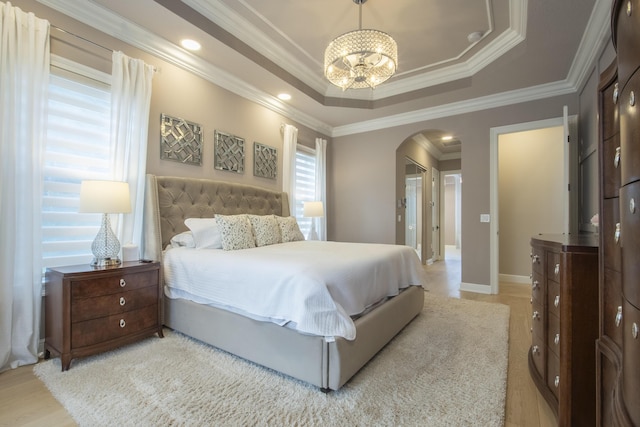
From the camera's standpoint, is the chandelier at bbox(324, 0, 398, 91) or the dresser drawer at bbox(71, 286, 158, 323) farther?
the chandelier at bbox(324, 0, 398, 91)

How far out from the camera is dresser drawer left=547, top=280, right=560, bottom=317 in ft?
5.03

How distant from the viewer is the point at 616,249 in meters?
1.01

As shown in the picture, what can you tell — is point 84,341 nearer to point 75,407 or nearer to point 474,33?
point 75,407

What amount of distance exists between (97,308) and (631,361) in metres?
2.80

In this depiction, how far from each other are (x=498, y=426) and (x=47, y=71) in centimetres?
369

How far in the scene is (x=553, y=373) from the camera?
5.35 ft

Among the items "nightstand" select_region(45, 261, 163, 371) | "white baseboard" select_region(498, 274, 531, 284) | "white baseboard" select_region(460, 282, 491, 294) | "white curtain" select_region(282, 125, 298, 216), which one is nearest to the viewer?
"nightstand" select_region(45, 261, 163, 371)

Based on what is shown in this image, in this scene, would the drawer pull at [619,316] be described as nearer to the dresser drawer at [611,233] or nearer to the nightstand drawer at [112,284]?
the dresser drawer at [611,233]

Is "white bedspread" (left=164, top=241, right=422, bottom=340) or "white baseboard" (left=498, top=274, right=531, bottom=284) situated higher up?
"white bedspread" (left=164, top=241, right=422, bottom=340)

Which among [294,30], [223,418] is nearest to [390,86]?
[294,30]

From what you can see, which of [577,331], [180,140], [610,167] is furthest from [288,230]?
[610,167]

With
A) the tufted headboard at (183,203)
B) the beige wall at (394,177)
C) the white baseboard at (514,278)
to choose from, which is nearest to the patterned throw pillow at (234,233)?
the tufted headboard at (183,203)

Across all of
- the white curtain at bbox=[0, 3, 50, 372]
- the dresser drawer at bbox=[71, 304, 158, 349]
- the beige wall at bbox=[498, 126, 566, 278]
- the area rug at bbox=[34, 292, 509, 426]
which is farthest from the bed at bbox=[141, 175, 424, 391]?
the beige wall at bbox=[498, 126, 566, 278]

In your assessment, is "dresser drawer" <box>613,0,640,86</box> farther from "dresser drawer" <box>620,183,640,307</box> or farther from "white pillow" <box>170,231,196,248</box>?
"white pillow" <box>170,231,196,248</box>
